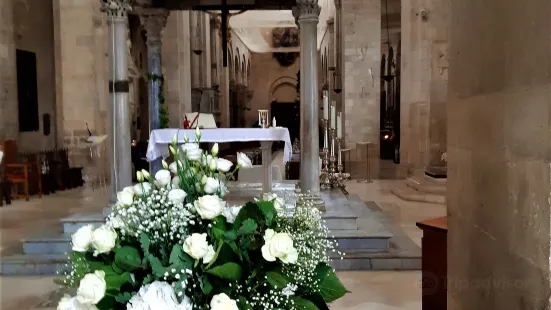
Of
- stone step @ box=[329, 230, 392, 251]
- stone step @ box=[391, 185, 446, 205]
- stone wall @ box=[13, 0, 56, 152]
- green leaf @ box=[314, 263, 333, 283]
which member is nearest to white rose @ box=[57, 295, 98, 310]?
green leaf @ box=[314, 263, 333, 283]

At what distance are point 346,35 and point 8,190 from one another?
9488mm

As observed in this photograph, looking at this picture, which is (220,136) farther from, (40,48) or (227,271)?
(40,48)

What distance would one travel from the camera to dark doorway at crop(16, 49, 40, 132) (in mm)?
14109

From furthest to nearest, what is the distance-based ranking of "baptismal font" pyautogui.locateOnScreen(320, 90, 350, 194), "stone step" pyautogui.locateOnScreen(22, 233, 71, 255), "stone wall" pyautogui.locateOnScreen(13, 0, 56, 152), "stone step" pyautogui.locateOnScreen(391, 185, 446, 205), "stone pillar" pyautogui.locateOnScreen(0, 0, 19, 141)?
"stone wall" pyautogui.locateOnScreen(13, 0, 56, 152) → "stone pillar" pyautogui.locateOnScreen(0, 0, 19, 141) → "stone step" pyautogui.locateOnScreen(391, 185, 446, 205) → "baptismal font" pyautogui.locateOnScreen(320, 90, 350, 194) → "stone step" pyautogui.locateOnScreen(22, 233, 71, 255)

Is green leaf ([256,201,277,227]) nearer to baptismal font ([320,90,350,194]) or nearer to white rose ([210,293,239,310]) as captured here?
white rose ([210,293,239,310])

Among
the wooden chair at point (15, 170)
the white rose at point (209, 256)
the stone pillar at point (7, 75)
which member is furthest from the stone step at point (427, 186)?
the white rose at point (209, 256)

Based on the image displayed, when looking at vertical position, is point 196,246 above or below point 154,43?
below

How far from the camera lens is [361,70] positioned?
50.6ft

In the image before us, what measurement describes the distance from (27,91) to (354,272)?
11.8m

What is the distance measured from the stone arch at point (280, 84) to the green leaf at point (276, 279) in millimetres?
32398

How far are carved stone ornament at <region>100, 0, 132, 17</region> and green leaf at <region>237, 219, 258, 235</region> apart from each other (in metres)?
6.07

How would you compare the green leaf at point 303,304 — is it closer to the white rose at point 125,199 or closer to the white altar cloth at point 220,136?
the white rose at point 125,199

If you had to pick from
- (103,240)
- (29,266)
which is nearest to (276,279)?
(103,240)

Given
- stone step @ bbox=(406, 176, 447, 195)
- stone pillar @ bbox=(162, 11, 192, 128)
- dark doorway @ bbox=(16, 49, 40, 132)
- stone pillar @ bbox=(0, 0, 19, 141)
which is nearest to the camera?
stone step @ bbox=(406, 176, 447, 195)
